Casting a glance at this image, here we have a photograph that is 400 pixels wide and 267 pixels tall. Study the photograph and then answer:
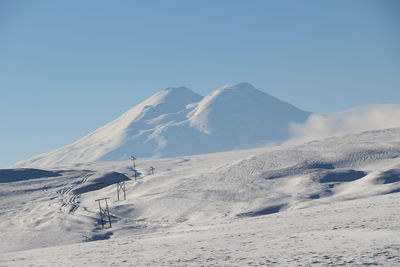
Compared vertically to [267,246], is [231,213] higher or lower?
lower

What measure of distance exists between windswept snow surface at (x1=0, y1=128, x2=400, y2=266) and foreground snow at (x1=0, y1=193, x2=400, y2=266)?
0.14 ft

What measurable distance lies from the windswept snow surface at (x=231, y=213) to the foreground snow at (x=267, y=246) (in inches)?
1.7

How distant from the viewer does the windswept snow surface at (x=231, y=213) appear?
20.3 metres

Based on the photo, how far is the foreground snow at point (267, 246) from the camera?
18.3m

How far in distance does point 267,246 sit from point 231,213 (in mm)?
18236

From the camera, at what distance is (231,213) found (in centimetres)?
3912

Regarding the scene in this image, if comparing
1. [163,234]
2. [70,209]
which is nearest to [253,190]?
[70,209]

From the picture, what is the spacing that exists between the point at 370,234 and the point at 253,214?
58.0ft

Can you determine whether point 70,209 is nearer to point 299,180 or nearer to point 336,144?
point 299,180

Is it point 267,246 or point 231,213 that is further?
point 231,213

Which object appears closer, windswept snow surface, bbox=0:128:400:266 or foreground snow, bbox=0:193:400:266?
foreground snow, bbox=0:193:400:266

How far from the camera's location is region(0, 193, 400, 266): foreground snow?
18.3 metres

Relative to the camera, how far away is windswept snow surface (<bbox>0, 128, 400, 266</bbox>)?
20.3m

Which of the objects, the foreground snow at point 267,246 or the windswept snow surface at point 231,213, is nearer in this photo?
the foreground snow at point 267,246
